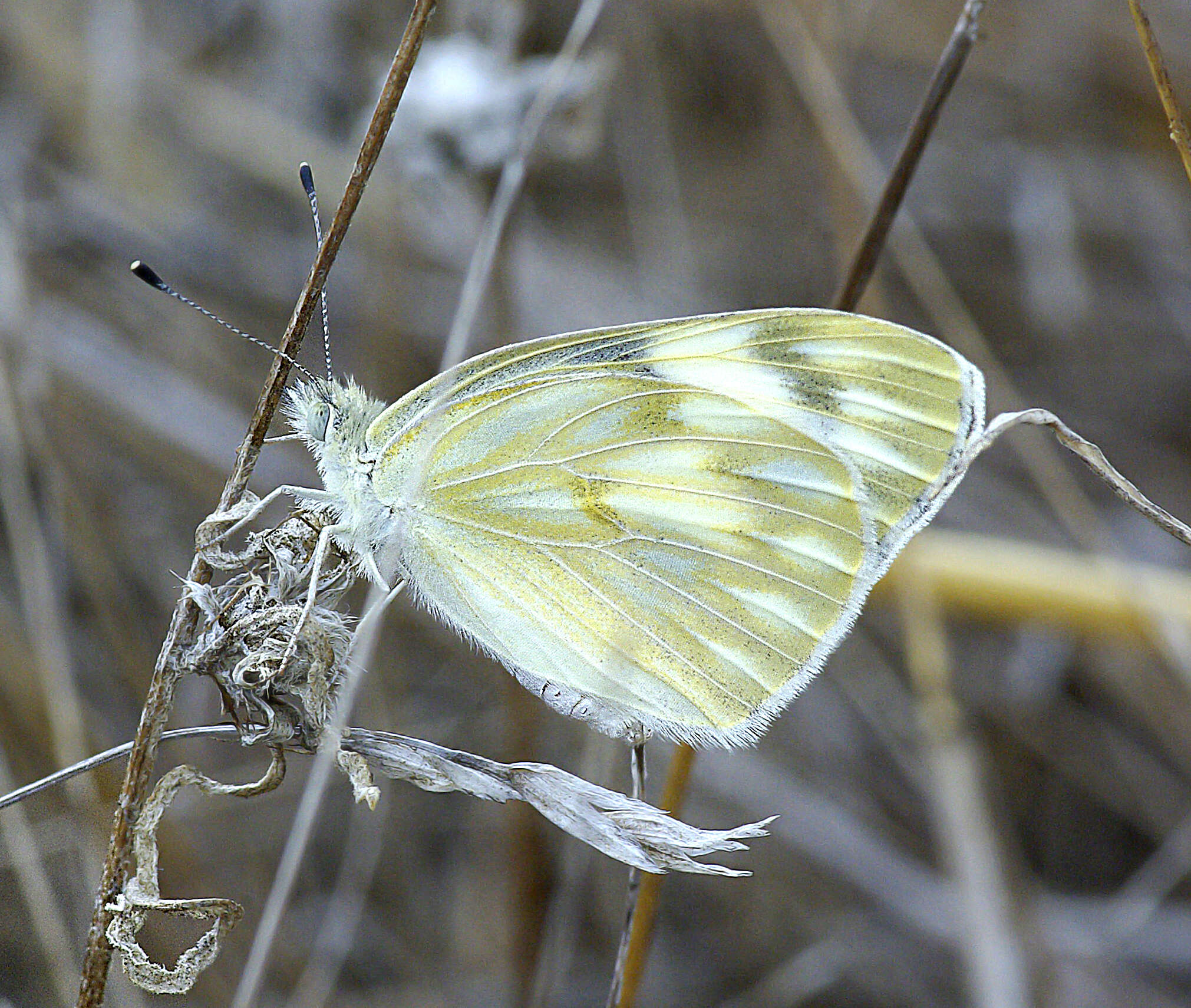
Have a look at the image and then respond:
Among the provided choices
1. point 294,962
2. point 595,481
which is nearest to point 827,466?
point 595,481

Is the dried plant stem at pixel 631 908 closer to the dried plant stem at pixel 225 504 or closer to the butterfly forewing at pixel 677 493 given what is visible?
the butterfly forewing at pixel 677 493

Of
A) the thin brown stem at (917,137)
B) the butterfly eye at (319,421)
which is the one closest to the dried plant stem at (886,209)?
the thin brown stem at (917,137)

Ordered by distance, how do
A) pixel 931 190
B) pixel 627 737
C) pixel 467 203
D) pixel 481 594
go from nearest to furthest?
pixel 627 737 → pixel 481 594 → pixel 467 203 → pixel 931 190

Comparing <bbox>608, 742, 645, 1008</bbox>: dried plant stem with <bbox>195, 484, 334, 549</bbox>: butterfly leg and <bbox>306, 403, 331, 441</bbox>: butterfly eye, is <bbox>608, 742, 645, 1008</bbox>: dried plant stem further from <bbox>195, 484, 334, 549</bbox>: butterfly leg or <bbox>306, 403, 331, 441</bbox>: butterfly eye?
<bbox>306, 403, 331, 441</bbox>: butterfly eye

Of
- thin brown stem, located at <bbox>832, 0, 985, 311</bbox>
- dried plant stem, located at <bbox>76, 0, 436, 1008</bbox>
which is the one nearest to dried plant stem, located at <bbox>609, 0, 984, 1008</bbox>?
thin brown stem, located at <bbox>832, 0, 985, 311</bbox>

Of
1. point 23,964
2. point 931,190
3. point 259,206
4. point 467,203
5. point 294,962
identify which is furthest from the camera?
point 931,190

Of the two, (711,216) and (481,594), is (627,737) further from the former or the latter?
(711,216)
